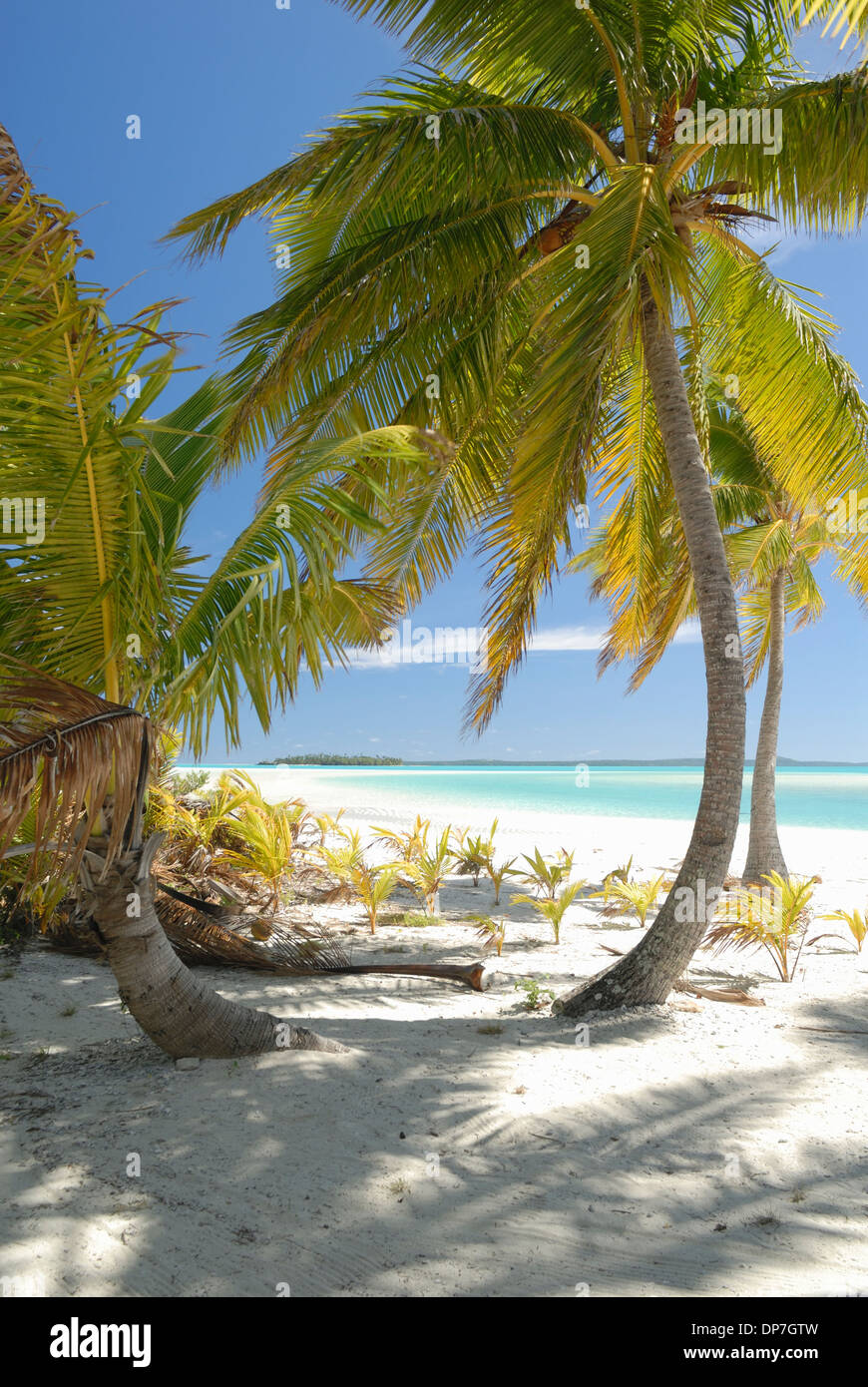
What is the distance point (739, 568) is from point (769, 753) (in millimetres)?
2683

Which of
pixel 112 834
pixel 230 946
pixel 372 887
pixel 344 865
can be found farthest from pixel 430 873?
pixel 112 834

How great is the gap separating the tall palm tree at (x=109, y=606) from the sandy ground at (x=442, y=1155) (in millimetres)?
602

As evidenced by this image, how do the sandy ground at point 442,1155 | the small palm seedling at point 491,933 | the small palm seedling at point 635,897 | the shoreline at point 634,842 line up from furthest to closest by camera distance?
the shoreline at point 634,842, the small palm seedling at point 635,897, the small palm seedling at point 491,933, the sandy ground at point 442,1155

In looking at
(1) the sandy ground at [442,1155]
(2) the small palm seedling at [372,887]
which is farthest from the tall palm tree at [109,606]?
(2) the small palm seedling at [372,887]

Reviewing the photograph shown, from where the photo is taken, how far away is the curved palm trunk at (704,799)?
5117 millimetres

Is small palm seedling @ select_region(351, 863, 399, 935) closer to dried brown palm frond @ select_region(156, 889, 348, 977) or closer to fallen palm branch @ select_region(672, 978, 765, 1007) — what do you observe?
dried brown palm frond @ select_region(156, 889, 348, 977)

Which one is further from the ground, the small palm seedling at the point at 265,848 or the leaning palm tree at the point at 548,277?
the leaning palm tree at the point at 548,277

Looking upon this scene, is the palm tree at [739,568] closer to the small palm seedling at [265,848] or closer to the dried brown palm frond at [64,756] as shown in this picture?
the small palm seedling at [265,848]

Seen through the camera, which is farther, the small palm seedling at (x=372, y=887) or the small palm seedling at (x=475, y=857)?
the small palm seedling at (x=475, y=857)

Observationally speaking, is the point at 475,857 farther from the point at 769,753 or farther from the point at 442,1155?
the point at 442,1155

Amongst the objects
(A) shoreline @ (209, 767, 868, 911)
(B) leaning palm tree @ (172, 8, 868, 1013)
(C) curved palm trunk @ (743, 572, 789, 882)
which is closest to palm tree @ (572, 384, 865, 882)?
(C) curved palm trunk @ (743, 572, 789, 882)

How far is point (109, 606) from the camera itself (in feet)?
11.9

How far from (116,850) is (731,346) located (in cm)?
610
